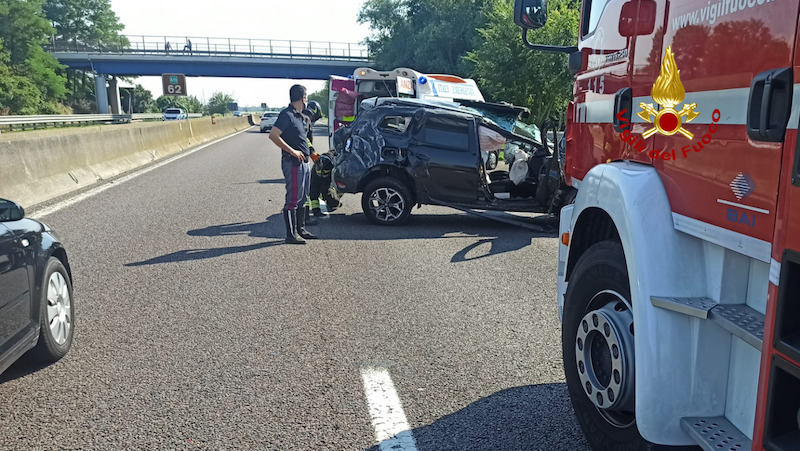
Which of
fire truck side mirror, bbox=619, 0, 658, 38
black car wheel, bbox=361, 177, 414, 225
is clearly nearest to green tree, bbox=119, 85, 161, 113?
black car wheel, bbox=361, 177, 414, 225

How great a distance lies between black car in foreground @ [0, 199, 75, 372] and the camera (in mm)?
3594

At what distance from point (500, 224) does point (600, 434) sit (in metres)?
7.01

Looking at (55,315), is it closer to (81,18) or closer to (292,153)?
(292,153)

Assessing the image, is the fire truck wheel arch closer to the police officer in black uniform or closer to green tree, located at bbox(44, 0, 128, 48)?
the police officer in black uniform

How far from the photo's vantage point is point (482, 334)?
4953 millimetres

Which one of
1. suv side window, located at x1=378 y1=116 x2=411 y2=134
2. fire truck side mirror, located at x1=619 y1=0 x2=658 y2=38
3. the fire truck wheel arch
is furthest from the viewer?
suv side window, located at x1=378 y1=116 x2=411 y2=134

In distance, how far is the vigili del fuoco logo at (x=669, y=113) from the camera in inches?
96.8

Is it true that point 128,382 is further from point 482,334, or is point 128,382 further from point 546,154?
point 546,154

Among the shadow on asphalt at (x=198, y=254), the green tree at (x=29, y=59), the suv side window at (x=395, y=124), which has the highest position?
the green tree at (x=29, y=59)

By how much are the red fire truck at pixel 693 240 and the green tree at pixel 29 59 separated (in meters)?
68.0

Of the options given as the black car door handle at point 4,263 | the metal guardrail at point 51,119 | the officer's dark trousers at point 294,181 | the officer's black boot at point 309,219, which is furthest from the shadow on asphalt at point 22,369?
the metal guardrail at point 51,119

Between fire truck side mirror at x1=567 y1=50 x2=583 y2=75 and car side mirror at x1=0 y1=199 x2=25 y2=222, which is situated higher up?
fire truck side mirror at x1=567 y1=50 x2=583 y2=75

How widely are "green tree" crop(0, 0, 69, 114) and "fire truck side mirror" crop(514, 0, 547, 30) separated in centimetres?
6663

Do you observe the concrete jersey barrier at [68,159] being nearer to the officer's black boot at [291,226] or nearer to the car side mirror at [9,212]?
the officer's black boot at [291,226]
